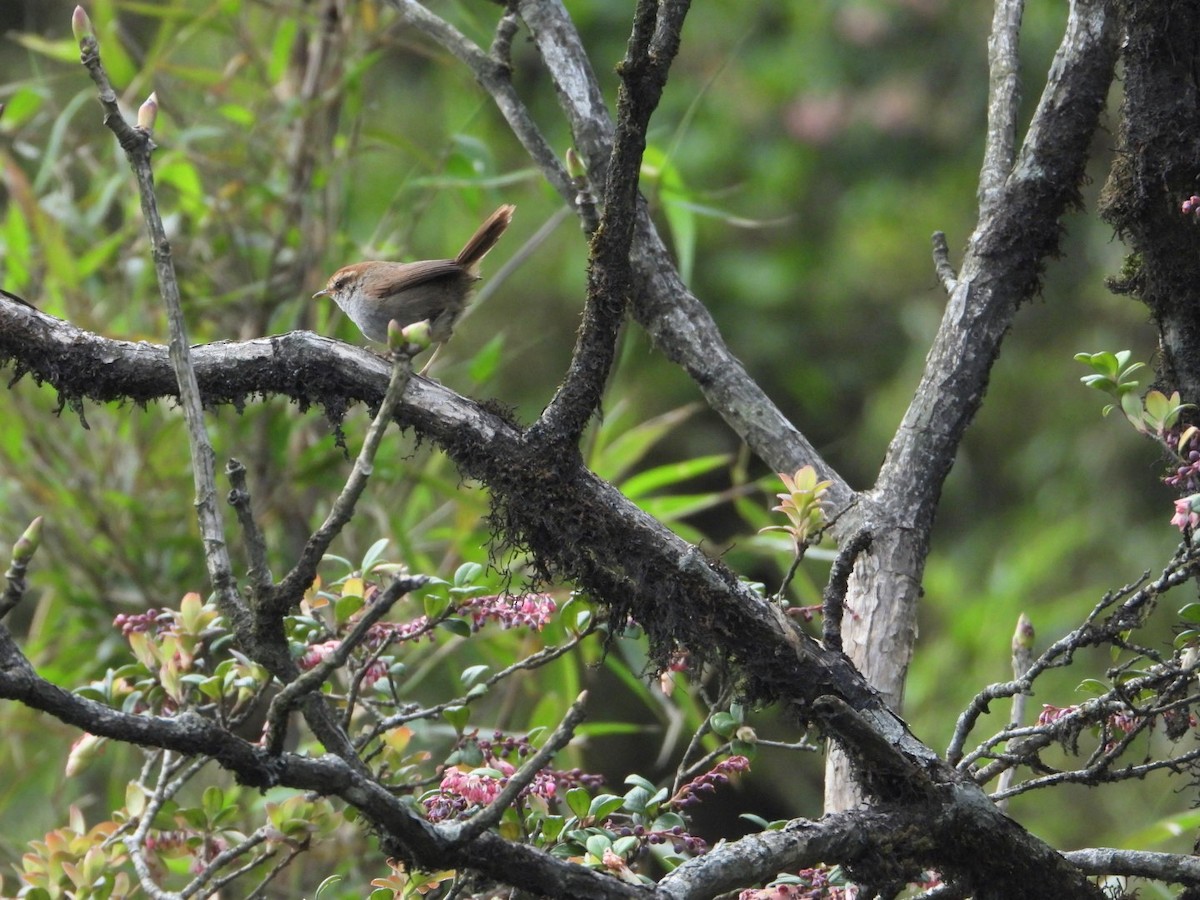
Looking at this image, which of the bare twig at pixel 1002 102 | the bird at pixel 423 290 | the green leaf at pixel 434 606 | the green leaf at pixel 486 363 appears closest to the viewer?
the green leaf at pixel 434 606

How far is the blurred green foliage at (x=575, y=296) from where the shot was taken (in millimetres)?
3568

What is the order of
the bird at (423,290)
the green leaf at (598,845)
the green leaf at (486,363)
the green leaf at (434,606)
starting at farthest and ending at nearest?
the green leaf at (486,363)
the bird at (423,290)
the green leaf at (434,606)
the green leaf at (598,845)

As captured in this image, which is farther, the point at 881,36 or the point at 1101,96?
the point at 881,36

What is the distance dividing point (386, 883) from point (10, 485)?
231 cm

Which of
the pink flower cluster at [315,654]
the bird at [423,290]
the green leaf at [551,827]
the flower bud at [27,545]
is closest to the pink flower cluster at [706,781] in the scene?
the green leaf at [551,827]

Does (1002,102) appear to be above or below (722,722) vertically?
above

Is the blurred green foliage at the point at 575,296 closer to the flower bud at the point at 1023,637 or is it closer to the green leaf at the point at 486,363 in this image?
the green leaf at the point at 486,363

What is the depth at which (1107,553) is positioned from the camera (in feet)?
19.1

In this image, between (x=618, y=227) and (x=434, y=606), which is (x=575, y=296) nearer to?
(x=434, y=606)

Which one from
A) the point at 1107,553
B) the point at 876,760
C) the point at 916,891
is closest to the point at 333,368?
the point at 876,760

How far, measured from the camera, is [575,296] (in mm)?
7047

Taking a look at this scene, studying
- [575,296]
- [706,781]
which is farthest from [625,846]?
[575,296]

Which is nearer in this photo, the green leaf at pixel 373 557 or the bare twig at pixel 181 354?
the bare twig at pixel 181 354

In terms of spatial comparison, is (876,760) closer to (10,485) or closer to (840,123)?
(10,485)
